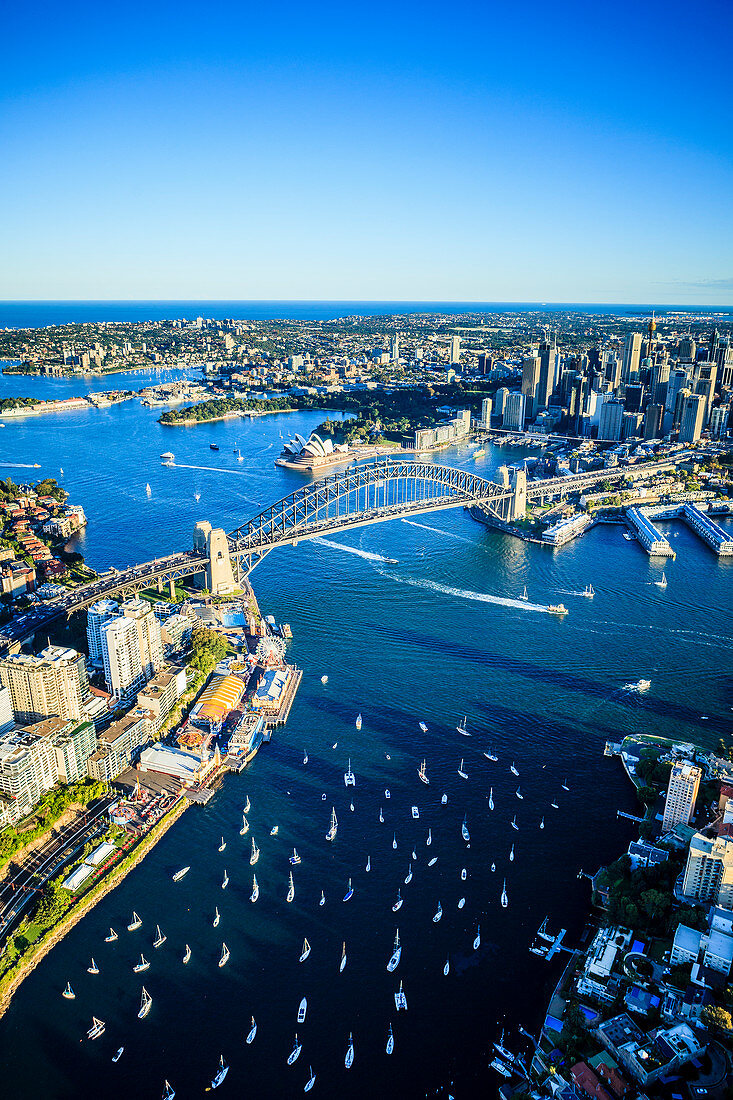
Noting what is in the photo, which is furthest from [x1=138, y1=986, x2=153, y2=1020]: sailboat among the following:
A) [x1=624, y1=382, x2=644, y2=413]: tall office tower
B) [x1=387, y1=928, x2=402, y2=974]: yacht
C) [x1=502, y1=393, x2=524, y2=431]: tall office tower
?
[x1=624, y1=382, x2=644, y2=413]: tall office tower

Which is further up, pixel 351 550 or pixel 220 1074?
pixel 351 550

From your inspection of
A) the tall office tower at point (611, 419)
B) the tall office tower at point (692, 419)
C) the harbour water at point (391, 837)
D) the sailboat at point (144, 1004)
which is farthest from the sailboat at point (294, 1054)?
the tall office tower at point (611, 419)

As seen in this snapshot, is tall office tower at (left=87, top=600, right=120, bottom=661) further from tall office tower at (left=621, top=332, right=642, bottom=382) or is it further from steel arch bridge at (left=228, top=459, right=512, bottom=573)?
tall office tower at (left=621, top=332, right=642, bottom=382)

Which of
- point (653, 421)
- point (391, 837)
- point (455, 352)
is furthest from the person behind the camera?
point (455, 352)

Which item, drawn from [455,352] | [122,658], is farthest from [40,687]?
[455,352]

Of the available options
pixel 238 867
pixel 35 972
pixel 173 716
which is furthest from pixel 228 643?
pixel 35 972

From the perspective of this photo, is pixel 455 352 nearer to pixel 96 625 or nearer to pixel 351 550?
pixel 351 550

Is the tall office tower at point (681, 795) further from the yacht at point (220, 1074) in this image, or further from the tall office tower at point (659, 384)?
the tall office tower at point (659, 384)
